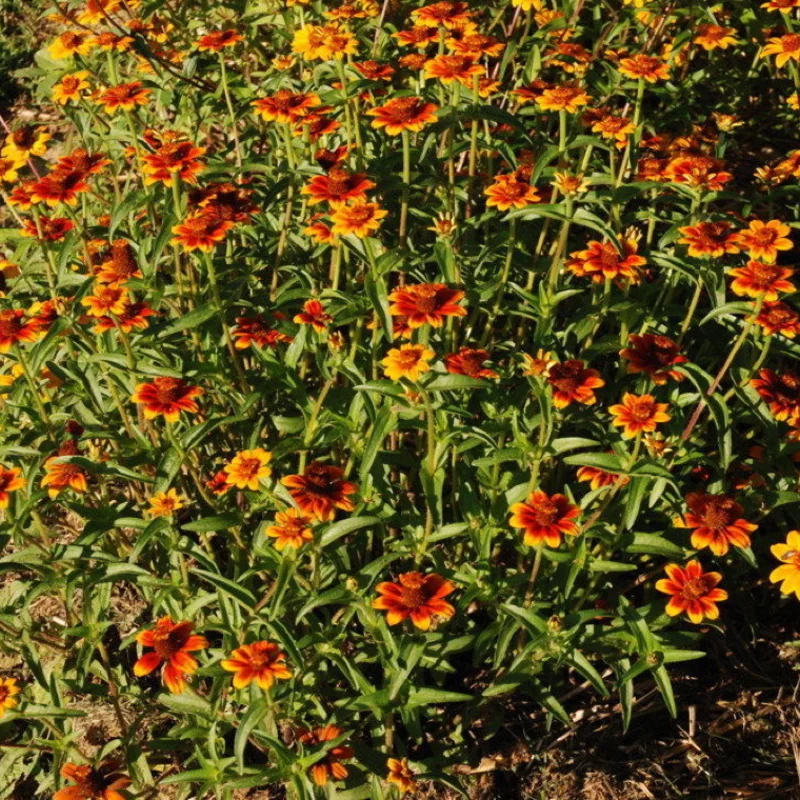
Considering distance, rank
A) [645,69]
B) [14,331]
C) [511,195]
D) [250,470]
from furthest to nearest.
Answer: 1. [645,69]
2. [511,195]
3. [14,331]
4. [250,470]

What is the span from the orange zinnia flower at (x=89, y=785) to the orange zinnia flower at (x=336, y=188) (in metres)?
1.61

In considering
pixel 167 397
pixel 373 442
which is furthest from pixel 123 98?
pixel 373 442

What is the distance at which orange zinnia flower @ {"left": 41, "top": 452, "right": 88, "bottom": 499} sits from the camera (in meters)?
2.37

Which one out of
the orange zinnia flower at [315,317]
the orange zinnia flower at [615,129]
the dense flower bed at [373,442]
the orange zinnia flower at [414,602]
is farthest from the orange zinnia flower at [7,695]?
the orange zinnia flower at [615,129]

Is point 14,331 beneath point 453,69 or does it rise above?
beneath

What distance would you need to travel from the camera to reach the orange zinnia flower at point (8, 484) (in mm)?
2387

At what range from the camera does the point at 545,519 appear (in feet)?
7.01

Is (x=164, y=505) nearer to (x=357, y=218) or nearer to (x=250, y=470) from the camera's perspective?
(x=250, y=470)

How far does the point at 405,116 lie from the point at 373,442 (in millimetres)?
980

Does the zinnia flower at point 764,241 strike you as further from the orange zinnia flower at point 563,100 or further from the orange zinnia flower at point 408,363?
the orange zinnia flower at point 408,363

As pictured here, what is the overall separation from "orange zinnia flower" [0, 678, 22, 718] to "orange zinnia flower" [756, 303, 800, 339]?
2.20 meters

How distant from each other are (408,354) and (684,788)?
1.55 metres

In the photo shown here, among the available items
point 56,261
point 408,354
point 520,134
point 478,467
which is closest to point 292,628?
point 478,467

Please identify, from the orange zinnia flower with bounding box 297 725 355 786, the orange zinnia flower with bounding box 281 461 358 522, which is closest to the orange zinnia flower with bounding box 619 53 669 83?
the orange zinnia flower with bounding box 281 461 358 522
